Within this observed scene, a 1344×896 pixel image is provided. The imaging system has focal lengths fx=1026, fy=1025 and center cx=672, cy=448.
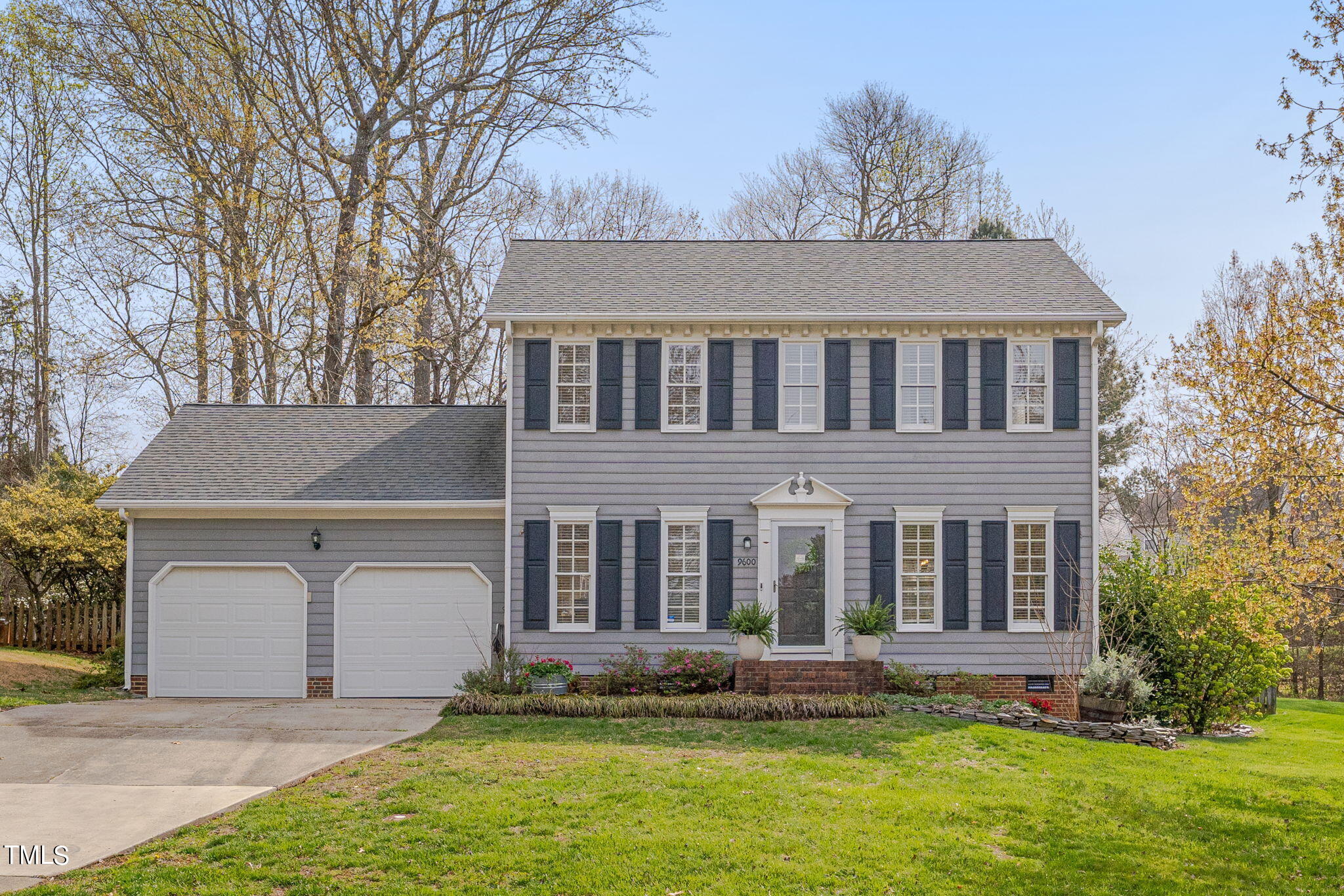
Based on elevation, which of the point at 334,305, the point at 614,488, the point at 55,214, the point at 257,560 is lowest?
the point at 257,560

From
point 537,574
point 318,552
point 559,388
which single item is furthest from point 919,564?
point 318,552

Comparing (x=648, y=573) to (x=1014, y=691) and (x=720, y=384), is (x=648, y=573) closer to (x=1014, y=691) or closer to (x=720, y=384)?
(x=720, y=384)

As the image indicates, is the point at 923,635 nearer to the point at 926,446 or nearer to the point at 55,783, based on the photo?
the point at 926,446

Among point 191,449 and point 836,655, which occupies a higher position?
point 191,449

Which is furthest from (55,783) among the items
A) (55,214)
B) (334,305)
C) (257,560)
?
(55,214)

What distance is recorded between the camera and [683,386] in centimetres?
1443

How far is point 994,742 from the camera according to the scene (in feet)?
35.1

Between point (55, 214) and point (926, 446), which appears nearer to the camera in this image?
point (926, 446)

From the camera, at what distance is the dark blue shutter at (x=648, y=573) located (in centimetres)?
1405

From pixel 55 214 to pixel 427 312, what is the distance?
8.43 m

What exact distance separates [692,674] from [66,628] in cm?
1342

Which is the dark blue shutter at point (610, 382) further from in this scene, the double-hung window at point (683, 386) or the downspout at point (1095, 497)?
the downspout at point (1095, 497)

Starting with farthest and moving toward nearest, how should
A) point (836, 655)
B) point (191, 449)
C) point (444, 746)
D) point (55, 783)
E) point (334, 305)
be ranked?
point (334, 305) < point (191, 449) < point (836, 655) < point (444, 746) < point (55, 783)

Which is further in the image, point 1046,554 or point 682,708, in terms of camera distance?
point 1046,554
